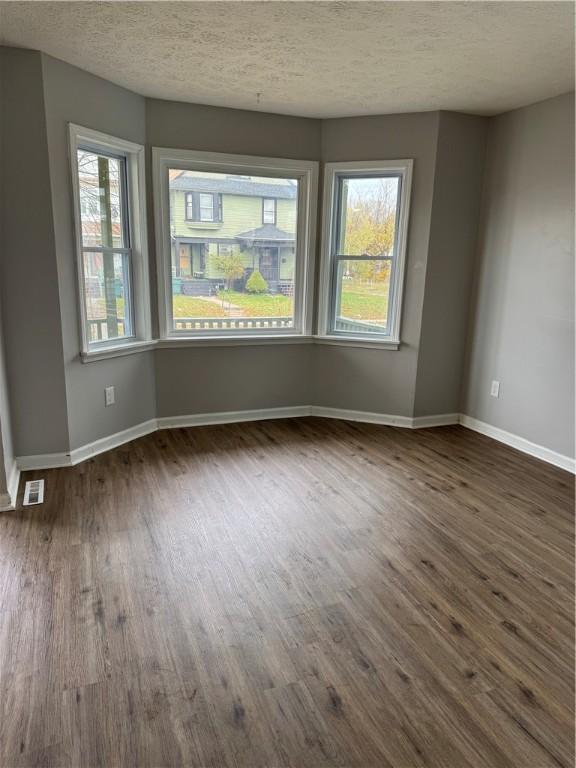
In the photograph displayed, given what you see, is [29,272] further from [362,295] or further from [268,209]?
[362,295]

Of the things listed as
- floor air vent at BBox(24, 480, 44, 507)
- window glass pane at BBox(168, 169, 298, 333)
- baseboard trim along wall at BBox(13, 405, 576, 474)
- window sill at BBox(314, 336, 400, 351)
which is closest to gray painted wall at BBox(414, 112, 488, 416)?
baseboard trim along wall at BBox(13, 405, 576, 474)

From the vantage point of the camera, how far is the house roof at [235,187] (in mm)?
3893

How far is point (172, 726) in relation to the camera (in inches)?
60.3

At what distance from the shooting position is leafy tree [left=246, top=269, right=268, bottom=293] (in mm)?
4242

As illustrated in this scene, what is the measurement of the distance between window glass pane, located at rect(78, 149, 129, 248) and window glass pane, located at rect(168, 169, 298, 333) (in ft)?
1.36

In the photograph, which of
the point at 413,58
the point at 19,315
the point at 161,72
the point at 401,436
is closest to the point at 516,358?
the point at 401,436

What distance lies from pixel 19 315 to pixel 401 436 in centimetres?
297

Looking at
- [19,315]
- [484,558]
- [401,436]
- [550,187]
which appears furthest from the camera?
[401,436]

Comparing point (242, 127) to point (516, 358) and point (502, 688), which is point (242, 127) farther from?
point (502, 688)

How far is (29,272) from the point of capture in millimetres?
3023

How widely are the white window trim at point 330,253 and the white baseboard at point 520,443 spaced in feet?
3.21

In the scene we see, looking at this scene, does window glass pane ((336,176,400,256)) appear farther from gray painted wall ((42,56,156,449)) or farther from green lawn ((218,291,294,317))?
gray painted wall ((42,56,156,449))

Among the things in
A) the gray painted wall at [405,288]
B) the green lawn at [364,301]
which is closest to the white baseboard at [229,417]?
the gray painted wall at [405,288]

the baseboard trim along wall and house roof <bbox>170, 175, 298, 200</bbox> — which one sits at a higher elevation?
house roof <bbox>170, 175, 298, 200</bbox>
